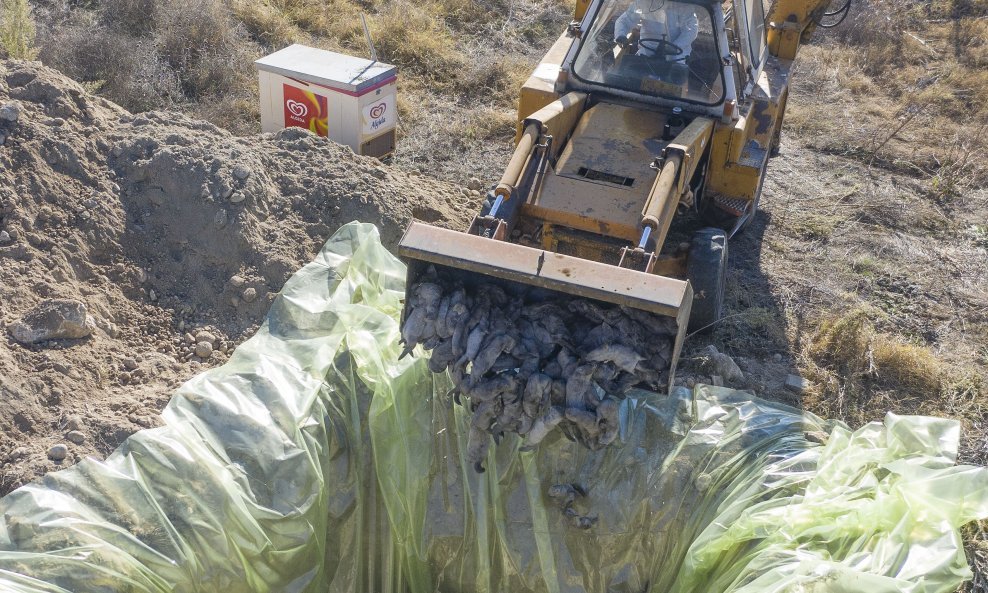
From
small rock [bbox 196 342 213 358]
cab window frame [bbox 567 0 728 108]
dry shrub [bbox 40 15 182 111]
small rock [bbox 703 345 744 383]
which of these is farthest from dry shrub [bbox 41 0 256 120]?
small rock [bbox 703 345 744 383]

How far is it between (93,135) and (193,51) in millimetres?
3197

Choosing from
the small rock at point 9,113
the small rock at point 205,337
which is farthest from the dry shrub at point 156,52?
the small rock at point 205,337

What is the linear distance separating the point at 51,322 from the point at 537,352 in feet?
7.57

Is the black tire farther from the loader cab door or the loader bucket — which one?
the loader bucket

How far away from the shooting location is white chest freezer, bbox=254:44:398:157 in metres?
6.42

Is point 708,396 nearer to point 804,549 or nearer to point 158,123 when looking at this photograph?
point 804,549

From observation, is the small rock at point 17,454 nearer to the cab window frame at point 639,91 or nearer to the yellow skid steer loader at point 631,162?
the yellow skid steer loader at point 631,162

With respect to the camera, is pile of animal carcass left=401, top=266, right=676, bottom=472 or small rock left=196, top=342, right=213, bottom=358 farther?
small rock left=196, top=342, right=213, bottom=358

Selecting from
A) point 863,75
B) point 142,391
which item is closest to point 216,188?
point 142,391

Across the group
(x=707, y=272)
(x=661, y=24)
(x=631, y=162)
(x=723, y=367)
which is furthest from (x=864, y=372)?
(x=661, y=24)

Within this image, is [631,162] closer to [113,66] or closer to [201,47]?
[113,66]

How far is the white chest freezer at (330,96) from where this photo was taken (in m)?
6.42

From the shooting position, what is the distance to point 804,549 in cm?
330

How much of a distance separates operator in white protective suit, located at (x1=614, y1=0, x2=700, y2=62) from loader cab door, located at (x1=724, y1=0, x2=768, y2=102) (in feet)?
0.97
